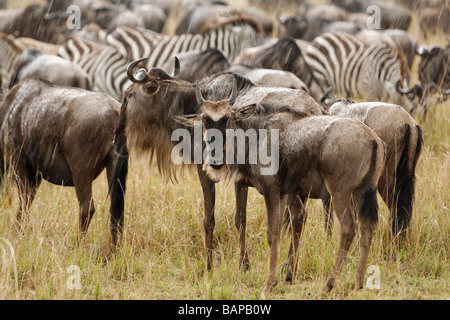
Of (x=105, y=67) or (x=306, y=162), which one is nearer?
(x=306, y=162)

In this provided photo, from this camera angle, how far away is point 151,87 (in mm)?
5359

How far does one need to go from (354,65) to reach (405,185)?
6.60 meters

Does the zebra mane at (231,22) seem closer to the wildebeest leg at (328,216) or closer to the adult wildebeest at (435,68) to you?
the adult wildebeest at (435,68)

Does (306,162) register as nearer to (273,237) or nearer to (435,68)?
(273,237)

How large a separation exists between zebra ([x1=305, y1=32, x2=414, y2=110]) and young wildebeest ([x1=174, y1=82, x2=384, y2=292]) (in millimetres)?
6797

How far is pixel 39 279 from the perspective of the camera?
4.82 m

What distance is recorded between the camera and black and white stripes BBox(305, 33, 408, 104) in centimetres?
1121

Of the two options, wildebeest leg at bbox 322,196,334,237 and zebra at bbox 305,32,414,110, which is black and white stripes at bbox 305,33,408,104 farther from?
wildebeest leg at bbox 322,196,334,237

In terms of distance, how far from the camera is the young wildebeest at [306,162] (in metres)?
4.25

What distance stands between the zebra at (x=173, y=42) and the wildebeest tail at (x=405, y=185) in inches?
277

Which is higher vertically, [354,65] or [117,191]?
[354,65]

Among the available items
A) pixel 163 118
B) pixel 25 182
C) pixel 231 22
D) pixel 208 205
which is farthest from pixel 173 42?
pixel 208 205

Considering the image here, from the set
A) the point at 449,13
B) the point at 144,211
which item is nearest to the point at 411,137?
the point at 144,211

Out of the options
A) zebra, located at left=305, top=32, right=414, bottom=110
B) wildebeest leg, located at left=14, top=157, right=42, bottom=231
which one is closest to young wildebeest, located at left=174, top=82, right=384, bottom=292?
wildebeest leg, located at left=14, top=157, right=42, bottom=231
